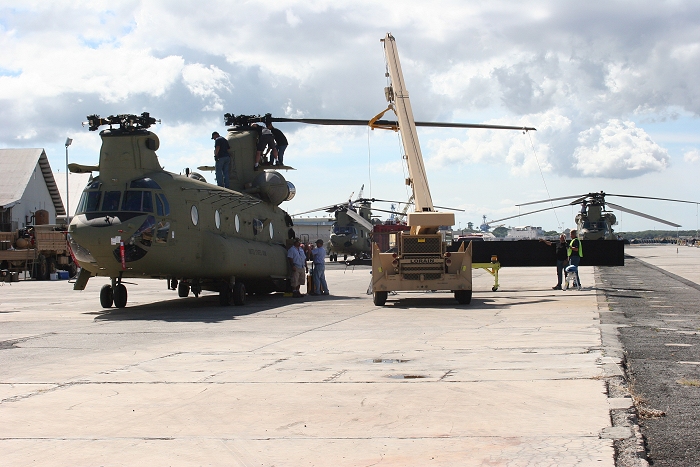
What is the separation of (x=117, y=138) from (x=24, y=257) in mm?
21100

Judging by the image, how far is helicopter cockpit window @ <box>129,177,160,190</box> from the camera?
16328 mm

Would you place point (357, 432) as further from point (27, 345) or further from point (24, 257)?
point (24, 257)

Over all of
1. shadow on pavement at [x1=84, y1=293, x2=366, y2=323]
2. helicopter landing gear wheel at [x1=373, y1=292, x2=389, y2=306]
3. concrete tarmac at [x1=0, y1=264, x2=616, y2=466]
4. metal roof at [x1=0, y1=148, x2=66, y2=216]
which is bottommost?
concrete tarmac at [x1=0, y1=264, x2=616, y2=466]

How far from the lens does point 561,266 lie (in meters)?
22.7

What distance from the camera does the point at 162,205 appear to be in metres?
16.5

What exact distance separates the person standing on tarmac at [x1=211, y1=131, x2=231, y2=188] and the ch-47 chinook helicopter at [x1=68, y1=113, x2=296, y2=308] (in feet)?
2.93

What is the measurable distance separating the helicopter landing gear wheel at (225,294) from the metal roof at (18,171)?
41963 millimetres

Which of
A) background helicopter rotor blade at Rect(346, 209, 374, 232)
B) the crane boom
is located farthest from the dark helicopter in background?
the crane boom

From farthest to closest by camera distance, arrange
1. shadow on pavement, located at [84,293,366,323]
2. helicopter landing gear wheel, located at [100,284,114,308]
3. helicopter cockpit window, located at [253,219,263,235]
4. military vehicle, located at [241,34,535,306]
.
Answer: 1. helicopter cockpit window, located at [253,219,263,235]
2. helicopter landing gear wheel, located at [100,284,114,308]
3. military vehicle, located at [241,34,535,306]
4. shadow on pavement, located at [84,293,366,323]

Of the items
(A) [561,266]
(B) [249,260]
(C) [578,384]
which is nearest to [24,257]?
(B) [249,260]

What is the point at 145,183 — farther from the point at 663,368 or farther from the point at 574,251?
the point at 574,251

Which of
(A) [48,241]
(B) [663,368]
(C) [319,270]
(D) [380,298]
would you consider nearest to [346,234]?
(A) [48,241]

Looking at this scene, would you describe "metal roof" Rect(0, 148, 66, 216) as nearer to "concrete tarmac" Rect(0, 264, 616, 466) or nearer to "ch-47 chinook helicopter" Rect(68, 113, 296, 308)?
"ch-47 chinook helicopter" Rect(68, 113, 296, 308)

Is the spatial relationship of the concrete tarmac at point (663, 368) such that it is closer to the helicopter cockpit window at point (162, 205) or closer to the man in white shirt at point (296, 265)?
the man in white shirt at point (296, 265)
